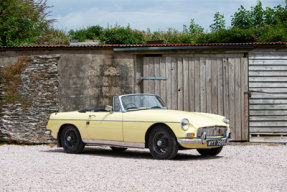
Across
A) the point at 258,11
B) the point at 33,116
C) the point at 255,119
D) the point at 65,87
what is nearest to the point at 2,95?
the point at 33,116

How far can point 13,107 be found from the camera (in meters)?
11.8

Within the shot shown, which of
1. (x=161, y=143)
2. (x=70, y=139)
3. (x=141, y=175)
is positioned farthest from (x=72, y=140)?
(x=141, y=175)

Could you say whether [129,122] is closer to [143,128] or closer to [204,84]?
[143,128]

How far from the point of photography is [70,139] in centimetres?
891

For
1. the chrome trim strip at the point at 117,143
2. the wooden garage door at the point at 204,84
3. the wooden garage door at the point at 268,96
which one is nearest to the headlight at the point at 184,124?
the chrome trim strip at the point at 117,143

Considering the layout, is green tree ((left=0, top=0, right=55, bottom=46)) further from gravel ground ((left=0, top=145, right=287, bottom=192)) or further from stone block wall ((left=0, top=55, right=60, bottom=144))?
gravel ground ((left=0, top=145, right=287, bottom=192))

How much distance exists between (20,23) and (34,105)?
29.0 feet

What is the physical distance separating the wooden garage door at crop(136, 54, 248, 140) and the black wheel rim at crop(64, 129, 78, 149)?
3.37 m

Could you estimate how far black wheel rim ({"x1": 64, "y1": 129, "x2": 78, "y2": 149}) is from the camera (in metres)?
8.88

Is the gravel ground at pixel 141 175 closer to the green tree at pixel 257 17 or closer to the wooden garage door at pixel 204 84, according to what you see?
the wooden garage door at pixel 204 84

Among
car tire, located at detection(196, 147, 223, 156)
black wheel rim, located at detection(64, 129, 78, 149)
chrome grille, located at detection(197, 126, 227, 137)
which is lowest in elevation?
car tire, located at detection(196, 147, 223, 156)

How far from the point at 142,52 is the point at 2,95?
4.73m

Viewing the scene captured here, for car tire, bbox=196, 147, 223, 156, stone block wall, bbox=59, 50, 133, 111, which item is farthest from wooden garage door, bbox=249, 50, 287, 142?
stone block wall, bbox=59, 50, 133, 111

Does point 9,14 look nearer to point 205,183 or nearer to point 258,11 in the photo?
point 205,183
